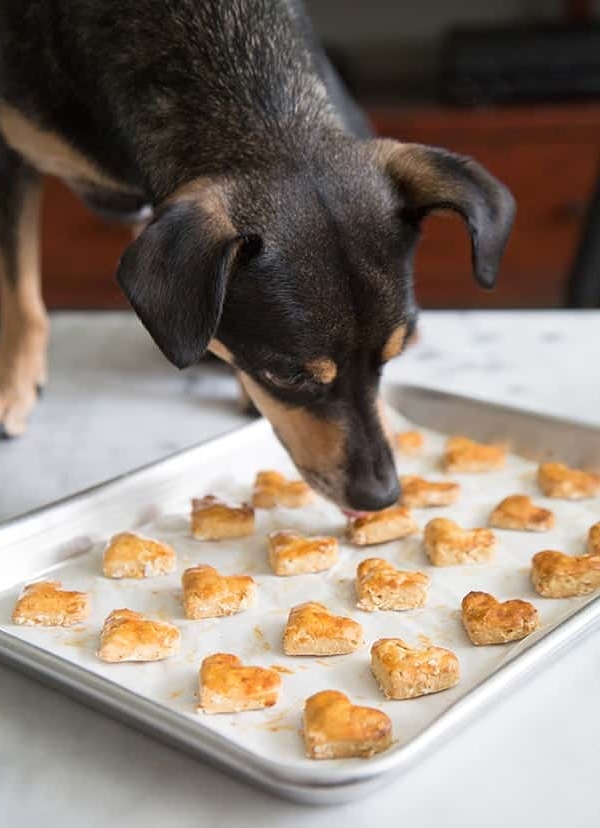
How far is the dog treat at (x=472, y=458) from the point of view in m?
1.34

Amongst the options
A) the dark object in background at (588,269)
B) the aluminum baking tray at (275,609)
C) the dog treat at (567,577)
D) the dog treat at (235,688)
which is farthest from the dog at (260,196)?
the dark object in background at (588,269)

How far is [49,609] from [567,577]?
434 millimetres

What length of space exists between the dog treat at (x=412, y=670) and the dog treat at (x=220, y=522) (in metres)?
0.29

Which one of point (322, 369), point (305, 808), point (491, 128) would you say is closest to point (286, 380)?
point (322, 369)

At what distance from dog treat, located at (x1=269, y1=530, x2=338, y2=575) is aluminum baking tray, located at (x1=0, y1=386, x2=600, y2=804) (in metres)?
0.01

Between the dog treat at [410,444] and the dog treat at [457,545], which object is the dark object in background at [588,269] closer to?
the dog treat at [410,444]

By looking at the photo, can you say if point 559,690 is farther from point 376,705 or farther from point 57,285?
point 57,285

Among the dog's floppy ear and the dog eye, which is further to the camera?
the dog eye

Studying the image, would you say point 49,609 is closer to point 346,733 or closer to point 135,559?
point 135,559

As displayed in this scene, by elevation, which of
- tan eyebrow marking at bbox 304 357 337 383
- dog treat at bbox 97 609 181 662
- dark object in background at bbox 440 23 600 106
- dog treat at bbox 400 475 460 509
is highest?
tan eyebrow marking at bbox 304 357 337 383

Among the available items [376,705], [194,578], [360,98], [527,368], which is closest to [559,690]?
[376,705]

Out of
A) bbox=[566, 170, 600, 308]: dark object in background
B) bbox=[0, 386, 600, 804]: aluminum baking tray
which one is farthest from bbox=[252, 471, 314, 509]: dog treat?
bbox=[566, 170, 600, 308]: dark object in background

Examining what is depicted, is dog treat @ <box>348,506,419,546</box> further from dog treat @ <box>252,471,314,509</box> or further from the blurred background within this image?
the blurred background

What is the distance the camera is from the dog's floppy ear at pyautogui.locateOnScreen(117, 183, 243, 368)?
44.1 inches
